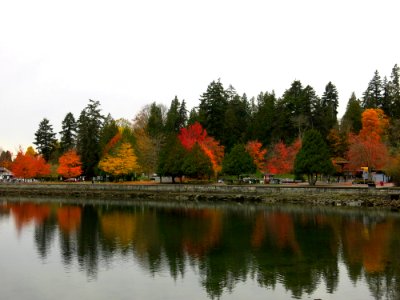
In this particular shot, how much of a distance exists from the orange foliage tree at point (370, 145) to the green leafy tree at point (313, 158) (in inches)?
303

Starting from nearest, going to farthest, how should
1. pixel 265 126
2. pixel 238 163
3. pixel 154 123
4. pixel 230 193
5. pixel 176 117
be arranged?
pixel 230 193 < pixel 238 163 < pixel 265 126 < pixel 154 123 < pixel 176 117

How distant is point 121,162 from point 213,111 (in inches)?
963

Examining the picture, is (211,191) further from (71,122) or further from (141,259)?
(71,122)

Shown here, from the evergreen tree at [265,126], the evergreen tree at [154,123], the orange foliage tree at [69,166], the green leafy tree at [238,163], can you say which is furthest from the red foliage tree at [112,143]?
the evergreen tree at [265,126]

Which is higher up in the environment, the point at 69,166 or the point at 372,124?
the point at 372,124

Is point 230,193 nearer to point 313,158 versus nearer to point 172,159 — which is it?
point 313,158

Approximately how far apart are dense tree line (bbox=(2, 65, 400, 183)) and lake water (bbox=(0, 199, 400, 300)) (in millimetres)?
26581

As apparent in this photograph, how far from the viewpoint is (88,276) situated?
2400 centimetres

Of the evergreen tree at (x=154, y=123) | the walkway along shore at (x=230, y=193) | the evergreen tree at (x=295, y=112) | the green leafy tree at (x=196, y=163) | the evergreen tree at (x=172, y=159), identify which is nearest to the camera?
the walkway along shore at (x=230, y=193)

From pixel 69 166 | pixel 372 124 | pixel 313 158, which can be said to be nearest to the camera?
pixel 313 158

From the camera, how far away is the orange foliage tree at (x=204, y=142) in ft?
269

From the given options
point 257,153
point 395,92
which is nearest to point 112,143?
point 257,153

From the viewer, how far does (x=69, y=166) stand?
294 ft

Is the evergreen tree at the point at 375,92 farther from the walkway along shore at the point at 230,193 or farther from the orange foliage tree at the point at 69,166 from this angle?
the orange foliage tree at the point at 69,166
